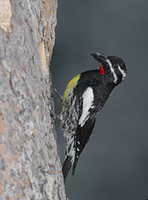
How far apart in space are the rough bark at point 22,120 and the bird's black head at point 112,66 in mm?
588

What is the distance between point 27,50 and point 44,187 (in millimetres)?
291

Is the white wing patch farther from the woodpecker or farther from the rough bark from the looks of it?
the rough bark

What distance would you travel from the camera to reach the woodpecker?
121 cm

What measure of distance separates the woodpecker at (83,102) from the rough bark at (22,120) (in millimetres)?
517

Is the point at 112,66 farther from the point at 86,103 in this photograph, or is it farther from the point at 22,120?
the point at 22,120

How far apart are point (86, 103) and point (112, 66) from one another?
7.7 inches

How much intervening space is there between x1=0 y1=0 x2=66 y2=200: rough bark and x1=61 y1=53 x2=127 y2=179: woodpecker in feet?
1.70

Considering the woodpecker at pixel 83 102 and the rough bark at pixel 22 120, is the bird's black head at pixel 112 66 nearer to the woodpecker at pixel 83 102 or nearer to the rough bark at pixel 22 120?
the woodpecker at pixel 83 102

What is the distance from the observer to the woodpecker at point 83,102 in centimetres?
121

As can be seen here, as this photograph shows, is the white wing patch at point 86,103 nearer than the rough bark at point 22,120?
No

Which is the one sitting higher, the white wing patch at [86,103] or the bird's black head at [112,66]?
the bird's black head at [112,66]

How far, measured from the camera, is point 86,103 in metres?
1.22

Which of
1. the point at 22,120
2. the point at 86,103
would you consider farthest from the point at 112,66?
the point at 22,120

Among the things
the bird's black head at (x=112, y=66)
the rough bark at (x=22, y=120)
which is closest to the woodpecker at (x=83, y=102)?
the bird's black head at (x=112, y=66)
